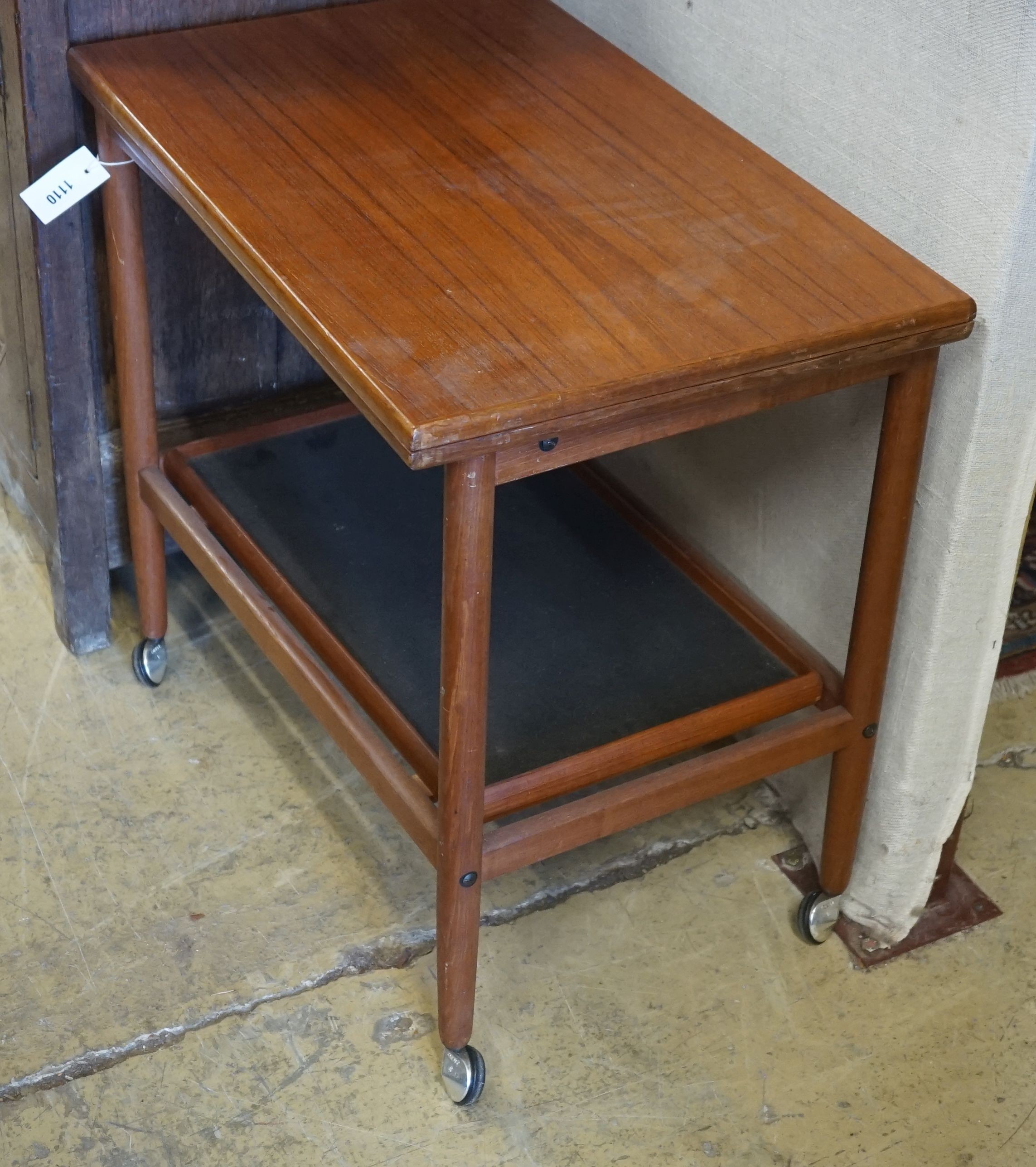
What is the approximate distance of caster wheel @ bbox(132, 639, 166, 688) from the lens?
6.98 feet

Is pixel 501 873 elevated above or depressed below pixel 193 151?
below

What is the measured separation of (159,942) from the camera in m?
1.80

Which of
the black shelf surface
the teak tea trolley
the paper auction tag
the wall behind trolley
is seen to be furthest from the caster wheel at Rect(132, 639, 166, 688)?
the wall behind trolley

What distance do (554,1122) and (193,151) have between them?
1056 millimetres

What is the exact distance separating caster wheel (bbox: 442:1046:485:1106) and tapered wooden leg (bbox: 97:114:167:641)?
777 millimetres

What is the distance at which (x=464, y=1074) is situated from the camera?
1629 mm

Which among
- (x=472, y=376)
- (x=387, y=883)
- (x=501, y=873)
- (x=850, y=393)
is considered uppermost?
(x=472, y=376)

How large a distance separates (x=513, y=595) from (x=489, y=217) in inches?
19.8

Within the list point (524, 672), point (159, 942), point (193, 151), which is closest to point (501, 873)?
point (524, 672)

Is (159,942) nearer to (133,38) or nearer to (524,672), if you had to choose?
(524,672)

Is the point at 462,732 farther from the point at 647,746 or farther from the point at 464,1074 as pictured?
the point at 464,1074

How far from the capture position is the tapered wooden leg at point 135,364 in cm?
178

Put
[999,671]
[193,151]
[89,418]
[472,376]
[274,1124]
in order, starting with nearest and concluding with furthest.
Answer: [472,376], [193,151], [274,1124], [89,418], [999,671]

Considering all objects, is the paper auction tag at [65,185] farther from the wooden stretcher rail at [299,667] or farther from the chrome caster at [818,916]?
the chrome caster at [818,916]
